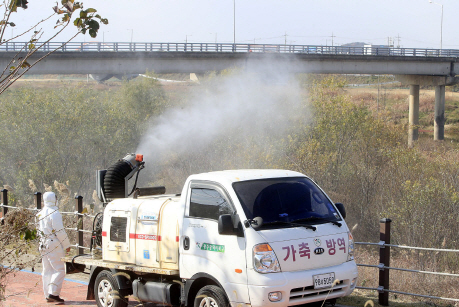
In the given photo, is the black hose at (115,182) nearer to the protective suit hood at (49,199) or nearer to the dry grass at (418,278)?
the protective suit hood at (49,199)

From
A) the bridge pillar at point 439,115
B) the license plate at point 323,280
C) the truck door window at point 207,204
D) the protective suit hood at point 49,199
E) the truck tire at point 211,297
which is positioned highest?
the bridge pillar at point 439,115

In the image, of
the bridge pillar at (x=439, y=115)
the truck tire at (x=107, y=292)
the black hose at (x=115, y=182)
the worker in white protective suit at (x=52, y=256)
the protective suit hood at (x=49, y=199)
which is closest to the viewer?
the truck tire at (x=107, y=292)

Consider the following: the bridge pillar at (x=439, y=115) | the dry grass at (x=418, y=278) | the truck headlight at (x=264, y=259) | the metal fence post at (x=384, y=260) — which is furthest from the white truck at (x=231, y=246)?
the bridge pillar at (x=439, y=115)

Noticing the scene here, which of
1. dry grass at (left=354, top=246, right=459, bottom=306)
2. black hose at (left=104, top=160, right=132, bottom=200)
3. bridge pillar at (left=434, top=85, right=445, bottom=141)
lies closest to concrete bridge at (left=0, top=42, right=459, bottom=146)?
bridge pillar at (left=434, top=85, right=445, bottom=141)

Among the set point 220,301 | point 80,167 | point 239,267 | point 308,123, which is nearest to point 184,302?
point 220,301

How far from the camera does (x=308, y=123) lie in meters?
28.5

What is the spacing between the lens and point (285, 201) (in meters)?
5.98

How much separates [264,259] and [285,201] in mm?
938

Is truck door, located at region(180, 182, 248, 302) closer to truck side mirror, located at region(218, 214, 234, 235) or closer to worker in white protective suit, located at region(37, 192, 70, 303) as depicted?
truck side mirror, located at region(218, 214, 234, 235)

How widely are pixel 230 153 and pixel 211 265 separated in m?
23.9

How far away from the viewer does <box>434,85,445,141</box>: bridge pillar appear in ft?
155

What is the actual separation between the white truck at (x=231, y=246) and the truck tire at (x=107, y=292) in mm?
15

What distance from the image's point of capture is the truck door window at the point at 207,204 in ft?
19.4

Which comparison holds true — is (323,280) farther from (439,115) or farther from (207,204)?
(439,115)
